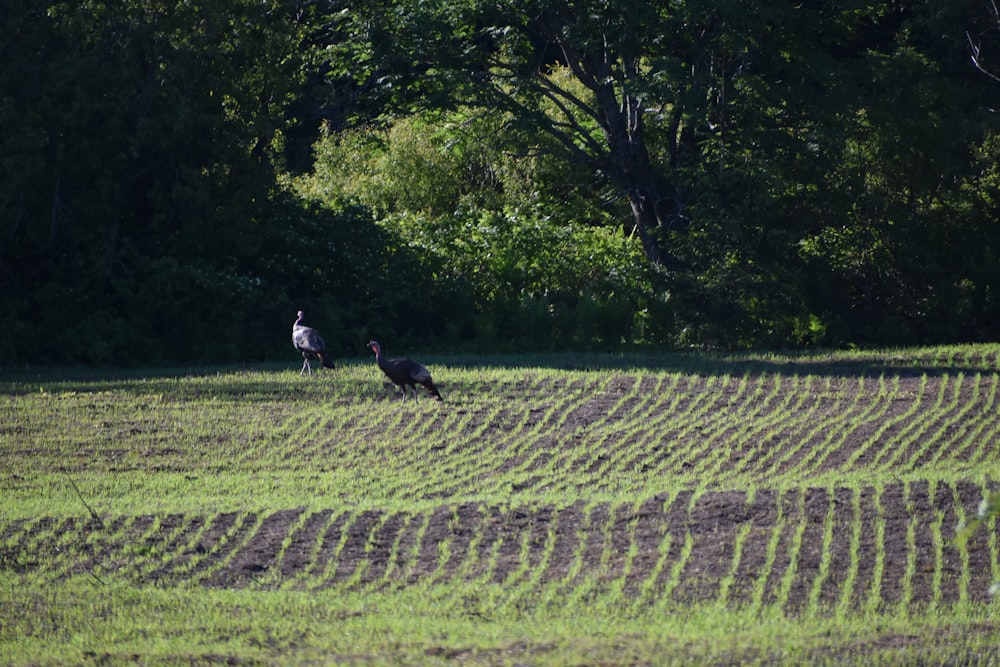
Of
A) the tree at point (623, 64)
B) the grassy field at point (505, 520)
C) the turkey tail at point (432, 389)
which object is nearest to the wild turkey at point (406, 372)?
the turkey tail at point (432, 389)

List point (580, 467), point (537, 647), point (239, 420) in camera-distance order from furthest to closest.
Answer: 1. point (239, 420)
2. point (580, 467)
3. point (537, 647)

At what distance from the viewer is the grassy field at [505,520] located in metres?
7.86

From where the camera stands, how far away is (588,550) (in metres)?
9.89

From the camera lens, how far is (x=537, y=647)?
296 inches

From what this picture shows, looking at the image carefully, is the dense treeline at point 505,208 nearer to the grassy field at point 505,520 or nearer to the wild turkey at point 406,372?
the grassy field at point 505,520

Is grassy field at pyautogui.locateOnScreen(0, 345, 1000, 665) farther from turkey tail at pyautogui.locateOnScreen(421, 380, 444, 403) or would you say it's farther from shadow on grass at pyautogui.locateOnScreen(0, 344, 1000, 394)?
shadow on grass at pyautogui.locateOnScreen(0, 344, 1000, 394)

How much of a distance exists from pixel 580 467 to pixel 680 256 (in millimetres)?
10601

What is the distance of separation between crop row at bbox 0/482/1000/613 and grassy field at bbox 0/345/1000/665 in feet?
0.09

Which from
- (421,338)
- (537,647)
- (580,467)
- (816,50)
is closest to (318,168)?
(421,338)

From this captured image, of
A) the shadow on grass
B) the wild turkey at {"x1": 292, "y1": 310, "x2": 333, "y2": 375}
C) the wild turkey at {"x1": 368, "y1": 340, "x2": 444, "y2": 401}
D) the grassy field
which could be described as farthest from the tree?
the wild turkey at {"x1": 368, "y1": 340, "x2": 444, "y2": 401}

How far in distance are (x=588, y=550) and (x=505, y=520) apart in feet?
3.01

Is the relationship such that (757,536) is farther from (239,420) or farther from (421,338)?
(421,338)

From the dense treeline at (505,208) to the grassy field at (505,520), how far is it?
390cm

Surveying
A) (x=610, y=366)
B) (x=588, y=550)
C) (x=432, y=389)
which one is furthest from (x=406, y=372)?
(x=588, y=550)
